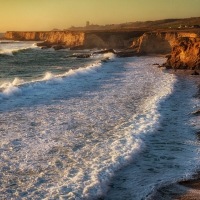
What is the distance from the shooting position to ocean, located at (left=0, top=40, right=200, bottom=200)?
320 inches

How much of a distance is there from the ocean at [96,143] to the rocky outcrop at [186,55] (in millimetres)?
12073

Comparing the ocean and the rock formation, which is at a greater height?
the rock formation

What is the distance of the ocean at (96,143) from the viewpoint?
8133 millimetres

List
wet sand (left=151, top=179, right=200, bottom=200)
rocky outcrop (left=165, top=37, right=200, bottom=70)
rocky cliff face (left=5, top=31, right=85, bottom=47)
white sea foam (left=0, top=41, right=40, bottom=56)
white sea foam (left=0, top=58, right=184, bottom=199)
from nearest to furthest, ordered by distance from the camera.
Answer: wet sand (left=151, top=179, right=200, bottom=200) → white sea foam (left=0, top=58, right=184, bottom=199) → rocky outcrop (left=165, top=37, right=200, bottom=70) → white sea foam (left=0, top=41, right=40, bottom=56) → rocky cliff face (left=5, top=31, right=85, bottom=47)

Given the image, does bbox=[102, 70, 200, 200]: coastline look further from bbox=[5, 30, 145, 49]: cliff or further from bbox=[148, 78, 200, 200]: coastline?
bbox=[5, 30, 145, 49]: cliff

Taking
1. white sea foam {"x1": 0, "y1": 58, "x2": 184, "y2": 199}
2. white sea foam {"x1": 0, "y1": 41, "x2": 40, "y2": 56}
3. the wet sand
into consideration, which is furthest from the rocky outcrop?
white sea foam {"x1": 0, "y1": 41, "x2": 40, "y2": 56}

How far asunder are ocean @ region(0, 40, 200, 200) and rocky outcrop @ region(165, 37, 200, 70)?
12.1 meters

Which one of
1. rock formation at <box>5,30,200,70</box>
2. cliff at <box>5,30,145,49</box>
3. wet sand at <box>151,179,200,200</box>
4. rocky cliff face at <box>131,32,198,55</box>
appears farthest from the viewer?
cliff at <box>5,30,145,49</box>

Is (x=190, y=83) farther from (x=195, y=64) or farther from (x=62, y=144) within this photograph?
(x=62, y=144)

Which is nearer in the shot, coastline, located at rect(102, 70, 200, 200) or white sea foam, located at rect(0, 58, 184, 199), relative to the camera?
coastline, located at rect(102, 70, 200, 200)

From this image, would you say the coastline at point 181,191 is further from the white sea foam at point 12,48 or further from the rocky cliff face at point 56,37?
the rocky cliff face at point 56,37

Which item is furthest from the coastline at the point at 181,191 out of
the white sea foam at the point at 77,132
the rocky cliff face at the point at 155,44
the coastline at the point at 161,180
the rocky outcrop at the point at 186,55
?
the rocky cliff face at the point at 155,44

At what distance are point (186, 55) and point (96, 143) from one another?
2460 centimetres

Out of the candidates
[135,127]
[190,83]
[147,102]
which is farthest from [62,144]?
[190,83]
